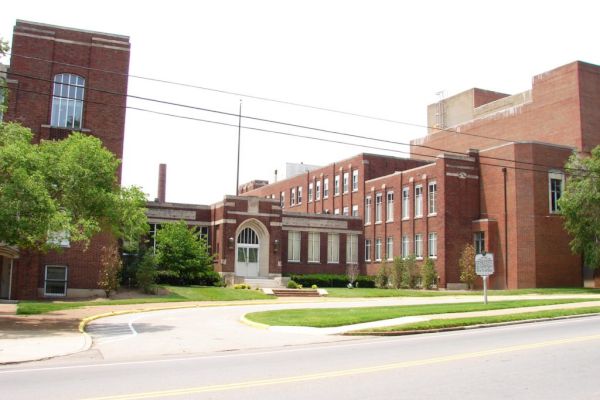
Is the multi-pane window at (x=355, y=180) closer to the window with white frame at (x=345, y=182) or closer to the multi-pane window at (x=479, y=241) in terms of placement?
the window with white frame at (x=345, y=182)

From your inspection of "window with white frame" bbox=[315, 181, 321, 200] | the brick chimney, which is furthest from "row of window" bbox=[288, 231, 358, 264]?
the brick chimney

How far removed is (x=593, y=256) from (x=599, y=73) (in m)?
16.9

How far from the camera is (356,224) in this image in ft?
179

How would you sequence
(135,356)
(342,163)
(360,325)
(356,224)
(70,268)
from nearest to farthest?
(135,356)
(360,325)
(70,268)
(356,224)
(342,163)

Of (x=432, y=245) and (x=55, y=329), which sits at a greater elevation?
(x=432, y=245)

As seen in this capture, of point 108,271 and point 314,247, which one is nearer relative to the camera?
point 108,271

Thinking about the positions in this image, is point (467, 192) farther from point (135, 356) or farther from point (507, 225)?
point (135, 356)

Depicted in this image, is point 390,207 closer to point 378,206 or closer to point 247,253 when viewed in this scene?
point 378,206

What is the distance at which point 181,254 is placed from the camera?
134 ft

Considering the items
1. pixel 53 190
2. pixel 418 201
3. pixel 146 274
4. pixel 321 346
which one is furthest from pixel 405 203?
pixel 321 346

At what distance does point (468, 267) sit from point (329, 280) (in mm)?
10990

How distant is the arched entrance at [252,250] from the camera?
46188 mm

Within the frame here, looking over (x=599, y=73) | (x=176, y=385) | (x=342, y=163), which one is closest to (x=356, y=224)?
(x=342, y=163)

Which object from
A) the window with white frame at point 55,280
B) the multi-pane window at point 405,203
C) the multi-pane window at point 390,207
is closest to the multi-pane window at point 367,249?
the multi-pane window at point 390,207
